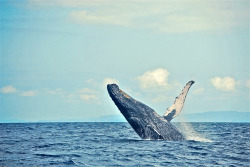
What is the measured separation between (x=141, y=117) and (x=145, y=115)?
6.9 inches

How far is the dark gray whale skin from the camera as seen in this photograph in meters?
12.3

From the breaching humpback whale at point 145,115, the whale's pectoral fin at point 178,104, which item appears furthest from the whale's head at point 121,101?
the whale's pectoral fin at point 178,104

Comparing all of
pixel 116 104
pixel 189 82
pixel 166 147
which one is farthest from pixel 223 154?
pixel 116 104

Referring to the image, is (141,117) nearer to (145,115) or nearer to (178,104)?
(145,115)

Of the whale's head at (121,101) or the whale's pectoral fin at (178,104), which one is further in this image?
the whale's pectoral fin at (178,104)

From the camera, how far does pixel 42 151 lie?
1182 centimetres

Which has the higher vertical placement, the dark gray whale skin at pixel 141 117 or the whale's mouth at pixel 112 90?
the whale's mouth at pixel 112 90

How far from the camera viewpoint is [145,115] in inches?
487

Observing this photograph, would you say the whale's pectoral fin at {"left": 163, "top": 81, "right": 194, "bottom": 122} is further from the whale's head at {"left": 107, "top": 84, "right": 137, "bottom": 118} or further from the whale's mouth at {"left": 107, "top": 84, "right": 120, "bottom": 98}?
the whale's mouth at {"left": 107, "top": 84, "right": 120, "bottom": 98}

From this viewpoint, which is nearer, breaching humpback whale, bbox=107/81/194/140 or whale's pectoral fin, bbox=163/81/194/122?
breaching humpback whale, bbox=107/81/194/140

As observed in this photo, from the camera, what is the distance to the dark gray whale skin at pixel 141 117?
40.2 ft

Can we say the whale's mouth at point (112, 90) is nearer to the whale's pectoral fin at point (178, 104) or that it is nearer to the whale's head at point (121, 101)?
the whale's head at point (121, 101)

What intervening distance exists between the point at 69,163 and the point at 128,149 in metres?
2.90

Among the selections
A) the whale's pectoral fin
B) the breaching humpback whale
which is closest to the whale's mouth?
the breaching humpback whale
